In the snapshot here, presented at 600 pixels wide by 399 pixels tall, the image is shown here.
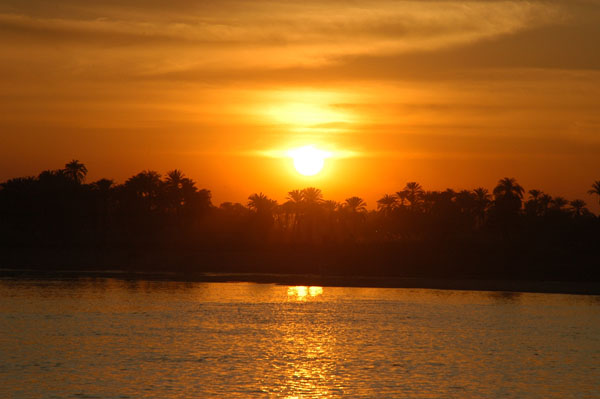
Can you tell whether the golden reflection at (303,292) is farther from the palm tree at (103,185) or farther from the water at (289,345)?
the palm tree at (103,185)

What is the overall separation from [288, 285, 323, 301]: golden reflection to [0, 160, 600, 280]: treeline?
20.9 metres

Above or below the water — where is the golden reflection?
above

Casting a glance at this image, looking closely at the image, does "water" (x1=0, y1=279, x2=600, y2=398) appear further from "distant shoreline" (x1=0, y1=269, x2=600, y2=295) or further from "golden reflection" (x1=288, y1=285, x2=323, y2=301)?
"distant shoreline" (x1=0, y1=269, x2=600, y2=295)

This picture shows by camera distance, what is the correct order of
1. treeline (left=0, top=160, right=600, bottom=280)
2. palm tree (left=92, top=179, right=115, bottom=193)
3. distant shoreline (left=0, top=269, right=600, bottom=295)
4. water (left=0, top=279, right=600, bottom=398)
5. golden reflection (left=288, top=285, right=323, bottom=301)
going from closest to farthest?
water (left=0, top=279, right=600, bottom=398)
golden reflection (left=288, top=285, right=323, bottom=301)
distant shoreline (left=0, top=269, right=600, bottom=295)
treeline (left=0, top=160, right=600, bottom=280)
palm tree (left=92, top=179, right=115, bottom=193)

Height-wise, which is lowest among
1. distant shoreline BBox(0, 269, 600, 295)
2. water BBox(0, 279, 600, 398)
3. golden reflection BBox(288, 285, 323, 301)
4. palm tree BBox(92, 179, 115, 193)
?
water BBox(0, 279, 600, 398)

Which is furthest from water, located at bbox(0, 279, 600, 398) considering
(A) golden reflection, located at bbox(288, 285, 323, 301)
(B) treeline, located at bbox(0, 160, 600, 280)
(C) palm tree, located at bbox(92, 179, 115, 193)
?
(C) palm tree, located at bbox(92, 179, 115, 193)

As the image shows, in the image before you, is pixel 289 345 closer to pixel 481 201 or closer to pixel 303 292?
pixel 303 292

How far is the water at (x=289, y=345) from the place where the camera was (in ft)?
107

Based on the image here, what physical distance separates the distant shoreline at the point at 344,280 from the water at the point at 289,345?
13685 millimetres

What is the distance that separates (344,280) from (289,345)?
57330 millimetres

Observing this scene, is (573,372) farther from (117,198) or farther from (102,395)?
(117,198)

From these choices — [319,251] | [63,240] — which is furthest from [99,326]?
[63,240]

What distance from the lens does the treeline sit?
113500mm

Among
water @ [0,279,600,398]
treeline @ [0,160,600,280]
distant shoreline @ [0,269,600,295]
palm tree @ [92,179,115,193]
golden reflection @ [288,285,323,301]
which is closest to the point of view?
water @ [0,279,600,398]
